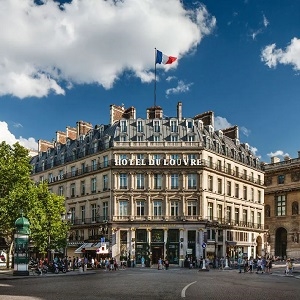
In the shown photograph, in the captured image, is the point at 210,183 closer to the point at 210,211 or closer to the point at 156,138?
the point at 210,211

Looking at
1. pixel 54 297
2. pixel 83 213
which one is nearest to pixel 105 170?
pixel 83 213

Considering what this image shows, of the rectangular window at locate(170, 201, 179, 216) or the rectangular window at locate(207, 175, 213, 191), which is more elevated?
the rectangular window at locate(207, 175, 213, 191)

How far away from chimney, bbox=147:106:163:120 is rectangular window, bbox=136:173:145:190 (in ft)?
32.3

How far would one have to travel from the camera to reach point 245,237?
78438 mm

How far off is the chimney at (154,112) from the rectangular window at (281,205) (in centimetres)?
2749

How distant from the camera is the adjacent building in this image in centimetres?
8538

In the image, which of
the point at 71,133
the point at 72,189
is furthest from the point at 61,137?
the point at 72,189

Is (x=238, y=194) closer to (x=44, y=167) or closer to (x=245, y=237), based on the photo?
(x=245, y=237)

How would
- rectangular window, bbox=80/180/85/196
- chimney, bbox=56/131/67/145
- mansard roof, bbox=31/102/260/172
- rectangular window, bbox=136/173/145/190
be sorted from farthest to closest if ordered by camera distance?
chimney, bbox=56/131/67/145, rectangular window, bbox=80/180/85/196, mansard roof, bbox=31/102/260/172, rectangular window, bbox=136/173/145/190

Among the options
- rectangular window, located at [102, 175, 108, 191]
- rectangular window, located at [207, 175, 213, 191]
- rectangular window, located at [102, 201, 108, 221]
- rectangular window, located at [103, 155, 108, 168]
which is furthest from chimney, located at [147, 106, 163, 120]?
rectangular window, located at [102, 201, 108, 221]

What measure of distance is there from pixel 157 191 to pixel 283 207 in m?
28.8

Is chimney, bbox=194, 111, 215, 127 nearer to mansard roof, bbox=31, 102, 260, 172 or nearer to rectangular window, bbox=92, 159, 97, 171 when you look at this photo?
mansard roof, bbox=31, 102, 260, 172

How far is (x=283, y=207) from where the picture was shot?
88.2m

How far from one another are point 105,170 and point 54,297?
2037 inches
